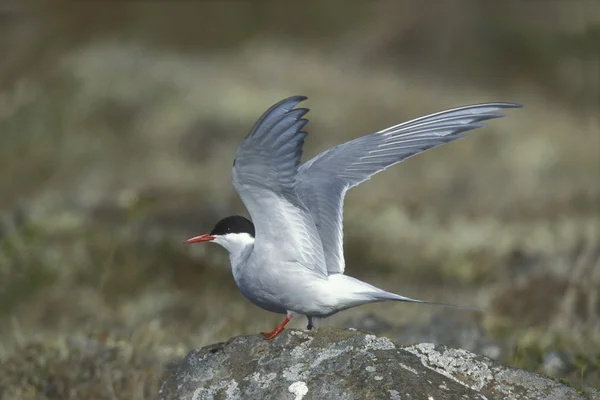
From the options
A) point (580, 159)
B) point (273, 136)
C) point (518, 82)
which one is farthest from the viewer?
point (518, 82)

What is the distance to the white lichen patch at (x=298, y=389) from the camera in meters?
3.65

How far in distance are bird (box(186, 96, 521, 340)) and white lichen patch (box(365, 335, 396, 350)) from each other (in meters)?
0.33

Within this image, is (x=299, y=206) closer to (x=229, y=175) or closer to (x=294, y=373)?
(x=294, y=373)

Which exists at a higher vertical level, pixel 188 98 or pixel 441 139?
pixel 441 139

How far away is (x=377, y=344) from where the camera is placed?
376 centimetres

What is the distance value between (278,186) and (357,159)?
2.40 ft

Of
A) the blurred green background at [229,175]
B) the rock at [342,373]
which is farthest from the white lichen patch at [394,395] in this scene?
the blurred green background at [229,175]

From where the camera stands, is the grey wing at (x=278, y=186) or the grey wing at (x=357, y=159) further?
the grey wing at (x=357, y=159)

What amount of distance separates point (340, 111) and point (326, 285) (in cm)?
1479

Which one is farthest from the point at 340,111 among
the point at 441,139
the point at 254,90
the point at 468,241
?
the point at 441,139

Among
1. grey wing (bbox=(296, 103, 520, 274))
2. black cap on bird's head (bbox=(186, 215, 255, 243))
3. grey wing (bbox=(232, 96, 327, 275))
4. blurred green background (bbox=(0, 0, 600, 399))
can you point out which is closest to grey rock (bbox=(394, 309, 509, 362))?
blurred green background (bbox=(0, 0, 600, 399))

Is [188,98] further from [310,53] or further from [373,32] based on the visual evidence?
[373,32]

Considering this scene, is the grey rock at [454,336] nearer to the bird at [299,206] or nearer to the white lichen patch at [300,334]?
the bird at [299,206]

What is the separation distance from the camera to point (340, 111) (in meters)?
19.0
